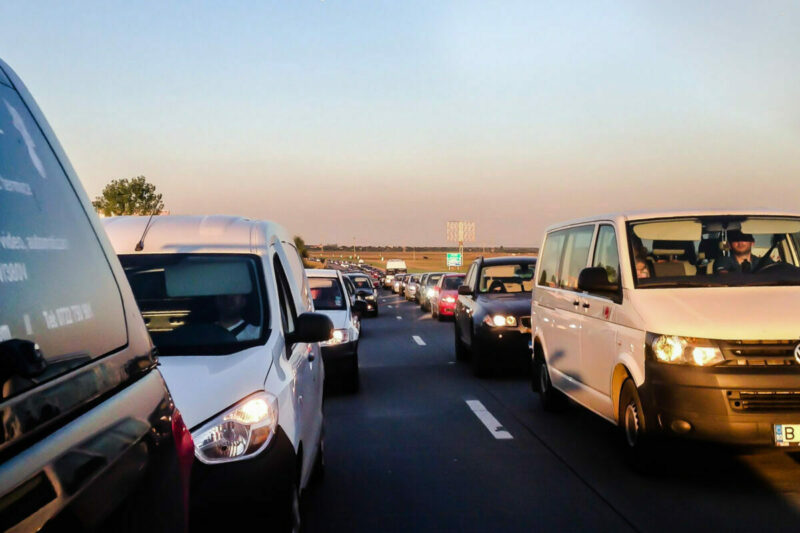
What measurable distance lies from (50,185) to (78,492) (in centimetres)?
74

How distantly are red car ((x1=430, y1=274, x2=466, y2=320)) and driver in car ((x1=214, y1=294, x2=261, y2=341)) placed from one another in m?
22.6

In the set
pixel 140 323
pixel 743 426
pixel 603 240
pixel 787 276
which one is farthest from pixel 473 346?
pixel 140 323

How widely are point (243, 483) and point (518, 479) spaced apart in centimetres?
312

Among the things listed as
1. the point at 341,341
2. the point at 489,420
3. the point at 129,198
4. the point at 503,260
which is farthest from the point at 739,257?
the point at 129,198

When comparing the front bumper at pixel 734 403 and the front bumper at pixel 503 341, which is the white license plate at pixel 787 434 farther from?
the front bumper at pixel 503 341

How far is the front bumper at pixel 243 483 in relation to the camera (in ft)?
13.0

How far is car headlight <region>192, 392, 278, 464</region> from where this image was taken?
4.06 meters

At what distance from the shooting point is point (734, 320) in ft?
20.9

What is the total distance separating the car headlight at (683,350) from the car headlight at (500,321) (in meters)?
6.62

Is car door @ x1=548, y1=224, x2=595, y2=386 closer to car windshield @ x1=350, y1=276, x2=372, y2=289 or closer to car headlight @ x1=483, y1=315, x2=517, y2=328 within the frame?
car headlight @ x1=483, y1=315, x2=517, y2=328

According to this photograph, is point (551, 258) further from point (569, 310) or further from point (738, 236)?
point (738, 236)

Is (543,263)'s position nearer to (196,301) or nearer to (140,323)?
(196,301)

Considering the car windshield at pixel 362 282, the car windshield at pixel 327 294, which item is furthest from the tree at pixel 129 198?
the car windshield at pixel 327 294

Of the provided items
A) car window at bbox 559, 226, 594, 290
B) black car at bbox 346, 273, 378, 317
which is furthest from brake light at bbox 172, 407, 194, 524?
black car at bbox 346, 273, 378, 317
